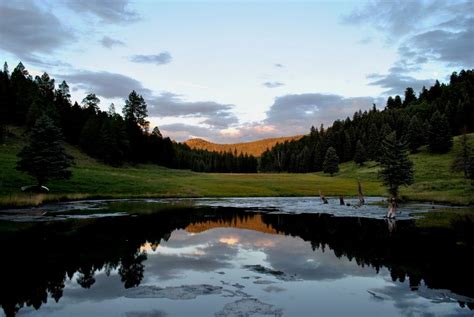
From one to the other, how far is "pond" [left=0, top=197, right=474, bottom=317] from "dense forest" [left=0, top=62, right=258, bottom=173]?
72.4 metres

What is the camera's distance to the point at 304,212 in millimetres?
48594

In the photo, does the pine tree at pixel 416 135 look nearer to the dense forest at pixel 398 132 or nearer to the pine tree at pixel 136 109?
the dense forest at pixel 398 132

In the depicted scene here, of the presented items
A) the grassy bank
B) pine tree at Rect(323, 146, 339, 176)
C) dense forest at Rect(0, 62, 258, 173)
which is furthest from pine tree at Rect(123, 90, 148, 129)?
pine tree at Rect(323, 146, 339, 176)

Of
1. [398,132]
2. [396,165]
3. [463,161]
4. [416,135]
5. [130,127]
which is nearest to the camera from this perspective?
[396,165]

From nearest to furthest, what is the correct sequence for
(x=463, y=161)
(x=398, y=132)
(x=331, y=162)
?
(x=463, y=161) → (x=331, y=162) → (x=398, y=132)

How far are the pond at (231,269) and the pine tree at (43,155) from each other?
64.3ft

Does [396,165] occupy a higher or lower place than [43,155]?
lower

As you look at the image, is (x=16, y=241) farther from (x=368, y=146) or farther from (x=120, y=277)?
(x=368, y=146)

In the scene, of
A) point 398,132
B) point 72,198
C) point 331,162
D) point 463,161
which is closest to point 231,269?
point 72,198

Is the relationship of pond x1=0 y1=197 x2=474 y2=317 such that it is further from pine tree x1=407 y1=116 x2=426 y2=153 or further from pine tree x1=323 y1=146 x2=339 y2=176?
pine tree x1=407 y1=116 x2=426 y2=153

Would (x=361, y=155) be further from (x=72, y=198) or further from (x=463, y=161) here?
(x=72, y=198)

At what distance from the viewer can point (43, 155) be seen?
180ft

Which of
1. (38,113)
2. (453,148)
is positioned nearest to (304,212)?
(38,113)

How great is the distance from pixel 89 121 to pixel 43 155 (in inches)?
2373
